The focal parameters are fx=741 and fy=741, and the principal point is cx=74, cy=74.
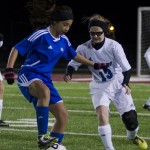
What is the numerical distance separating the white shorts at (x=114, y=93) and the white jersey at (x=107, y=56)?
3.2 inches

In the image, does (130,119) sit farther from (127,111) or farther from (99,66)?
(99,66)

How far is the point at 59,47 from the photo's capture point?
8.84 m

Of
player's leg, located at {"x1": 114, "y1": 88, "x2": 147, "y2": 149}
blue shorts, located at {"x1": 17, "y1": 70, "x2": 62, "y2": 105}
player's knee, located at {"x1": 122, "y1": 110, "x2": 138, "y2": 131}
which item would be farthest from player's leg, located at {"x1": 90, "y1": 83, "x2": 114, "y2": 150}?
blue shorts, located at {"x1": 17, "y1": 70, "x2": 62, "y2": 105}

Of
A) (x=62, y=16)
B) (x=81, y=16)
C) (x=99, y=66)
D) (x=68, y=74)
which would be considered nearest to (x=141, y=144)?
(x=99, y=66)

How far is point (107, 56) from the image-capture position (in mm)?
9250

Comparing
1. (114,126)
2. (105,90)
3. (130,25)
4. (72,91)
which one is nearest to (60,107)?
(105,90)

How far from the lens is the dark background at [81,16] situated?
37031 millimetres

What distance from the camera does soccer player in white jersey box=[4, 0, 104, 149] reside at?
28.2 feet

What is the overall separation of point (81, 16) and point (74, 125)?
26.1 metres

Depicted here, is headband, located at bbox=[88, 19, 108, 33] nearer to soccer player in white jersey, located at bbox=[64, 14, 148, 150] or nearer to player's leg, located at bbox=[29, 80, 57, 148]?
soccer player in white jersey, located at bbox=[64, 14, 148, 150]

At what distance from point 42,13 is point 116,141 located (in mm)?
2203

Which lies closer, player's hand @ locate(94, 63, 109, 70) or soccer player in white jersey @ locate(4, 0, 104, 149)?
soccer player in white jersey @ locate(4, 0, 104, 149)

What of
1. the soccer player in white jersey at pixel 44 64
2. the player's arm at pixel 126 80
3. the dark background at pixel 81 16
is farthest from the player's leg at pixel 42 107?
the dark background at pixel 81 16

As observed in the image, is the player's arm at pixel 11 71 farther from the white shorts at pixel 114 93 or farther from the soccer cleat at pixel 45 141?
the white shorts at pixel 114 93
